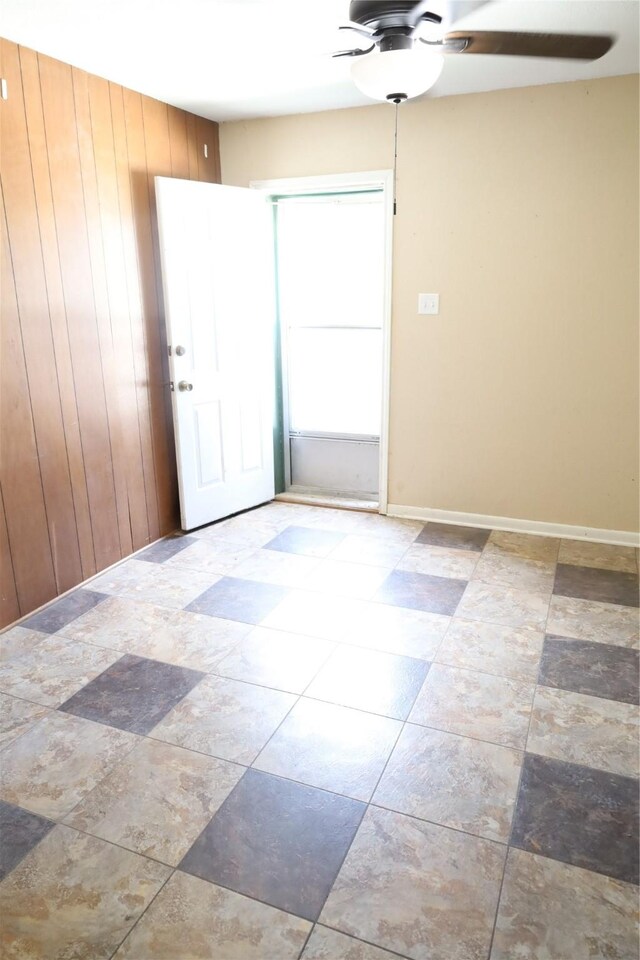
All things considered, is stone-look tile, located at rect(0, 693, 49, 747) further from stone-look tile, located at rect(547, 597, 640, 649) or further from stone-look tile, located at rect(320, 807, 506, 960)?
stone-look tile, located at rect(547, 597, 640, 649)

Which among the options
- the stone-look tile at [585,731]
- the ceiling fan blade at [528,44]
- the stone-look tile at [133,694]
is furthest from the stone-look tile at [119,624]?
the ceiling fan blade at [528,44]

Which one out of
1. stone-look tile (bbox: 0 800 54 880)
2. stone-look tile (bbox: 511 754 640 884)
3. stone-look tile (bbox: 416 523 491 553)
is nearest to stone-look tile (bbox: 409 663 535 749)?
stone-look tile (bbox: 511 754 640 884)

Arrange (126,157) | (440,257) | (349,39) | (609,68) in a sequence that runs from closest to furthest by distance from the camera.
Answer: (349,39) → (609,68) → (126,157) → (440,257)

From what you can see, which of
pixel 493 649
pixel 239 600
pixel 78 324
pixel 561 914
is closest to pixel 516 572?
pixel 493 649

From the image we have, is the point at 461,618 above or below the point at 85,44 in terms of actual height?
below

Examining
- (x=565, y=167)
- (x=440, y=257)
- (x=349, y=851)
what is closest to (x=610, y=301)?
(x=565, y=167)

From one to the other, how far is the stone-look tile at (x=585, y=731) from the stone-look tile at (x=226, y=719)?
0.85 m

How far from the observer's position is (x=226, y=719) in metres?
2.11

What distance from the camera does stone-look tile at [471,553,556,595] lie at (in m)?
3.06

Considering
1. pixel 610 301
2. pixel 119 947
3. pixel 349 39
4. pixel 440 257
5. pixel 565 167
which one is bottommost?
pixel 119 947

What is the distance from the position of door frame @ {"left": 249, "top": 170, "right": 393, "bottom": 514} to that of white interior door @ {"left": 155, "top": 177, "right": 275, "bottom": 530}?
168 mm

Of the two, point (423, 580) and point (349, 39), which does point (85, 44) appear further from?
point (423, 580)

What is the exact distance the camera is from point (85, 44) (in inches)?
101

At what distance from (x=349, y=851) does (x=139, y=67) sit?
10.6 feet
